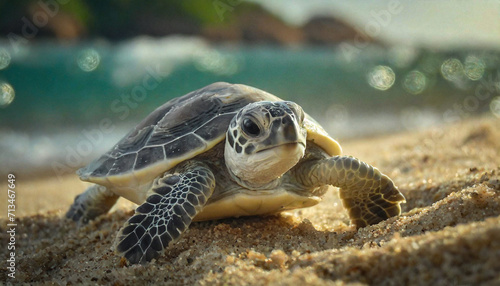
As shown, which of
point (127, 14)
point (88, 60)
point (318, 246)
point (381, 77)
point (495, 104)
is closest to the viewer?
point (318, 246)

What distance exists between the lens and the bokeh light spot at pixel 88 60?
744 inches

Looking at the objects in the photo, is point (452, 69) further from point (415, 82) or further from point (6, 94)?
point (6, 94)

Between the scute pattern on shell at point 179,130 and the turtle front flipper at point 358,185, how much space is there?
701mm

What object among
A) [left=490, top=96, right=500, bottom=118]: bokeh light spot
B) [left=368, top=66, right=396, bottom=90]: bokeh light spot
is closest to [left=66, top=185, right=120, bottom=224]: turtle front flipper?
[left=490, top=96, right=500, bottom=118]: bokeh light spot

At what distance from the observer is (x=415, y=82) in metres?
23.4

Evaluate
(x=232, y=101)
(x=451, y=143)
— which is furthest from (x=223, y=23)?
(x=232, y=101)

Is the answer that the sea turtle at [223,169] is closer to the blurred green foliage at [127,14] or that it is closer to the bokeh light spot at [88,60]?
the bokeh light spot at [88,60]

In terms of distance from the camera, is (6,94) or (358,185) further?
(6,94)

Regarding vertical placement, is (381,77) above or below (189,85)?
below

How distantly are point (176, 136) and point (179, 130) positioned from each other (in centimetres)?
6

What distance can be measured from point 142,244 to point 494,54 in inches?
1210

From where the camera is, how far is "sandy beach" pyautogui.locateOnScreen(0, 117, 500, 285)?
1.46 m

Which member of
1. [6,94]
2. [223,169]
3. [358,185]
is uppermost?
[6,94]

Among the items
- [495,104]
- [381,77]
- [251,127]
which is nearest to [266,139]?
[251,127]
